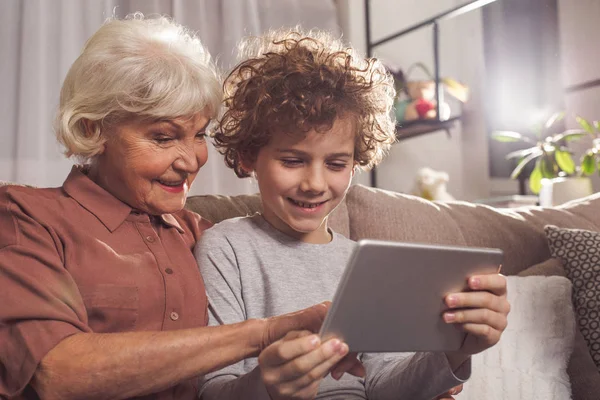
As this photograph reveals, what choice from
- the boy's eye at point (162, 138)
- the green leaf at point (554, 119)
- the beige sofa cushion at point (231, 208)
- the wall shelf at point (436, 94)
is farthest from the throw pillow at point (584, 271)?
the green leaf at point (554, 119)

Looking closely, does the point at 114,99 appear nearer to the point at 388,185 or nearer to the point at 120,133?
the point at 120,133

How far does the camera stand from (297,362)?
87 centimetres

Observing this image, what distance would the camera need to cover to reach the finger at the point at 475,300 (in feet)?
3.17

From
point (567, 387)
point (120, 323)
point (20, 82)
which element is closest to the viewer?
point (120, 323)

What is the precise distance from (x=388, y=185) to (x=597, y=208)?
1889 mm

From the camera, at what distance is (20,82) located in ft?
9.00

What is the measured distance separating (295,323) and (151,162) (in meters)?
0.40

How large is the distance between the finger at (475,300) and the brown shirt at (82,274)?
444mm

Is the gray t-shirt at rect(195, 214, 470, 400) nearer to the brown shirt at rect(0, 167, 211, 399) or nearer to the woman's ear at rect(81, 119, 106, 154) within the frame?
the brown shirt at rect(0, 167, 211, 399)

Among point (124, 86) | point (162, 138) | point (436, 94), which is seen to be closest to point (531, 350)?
point (162, 138)

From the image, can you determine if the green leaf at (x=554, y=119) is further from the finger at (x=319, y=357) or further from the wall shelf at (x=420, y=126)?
the finger at (x=319, y=357)

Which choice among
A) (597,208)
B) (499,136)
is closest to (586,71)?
(499,136)

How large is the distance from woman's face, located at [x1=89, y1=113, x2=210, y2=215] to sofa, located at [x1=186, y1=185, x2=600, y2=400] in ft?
1.48

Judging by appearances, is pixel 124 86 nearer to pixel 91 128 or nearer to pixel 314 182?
pixel 91 128
